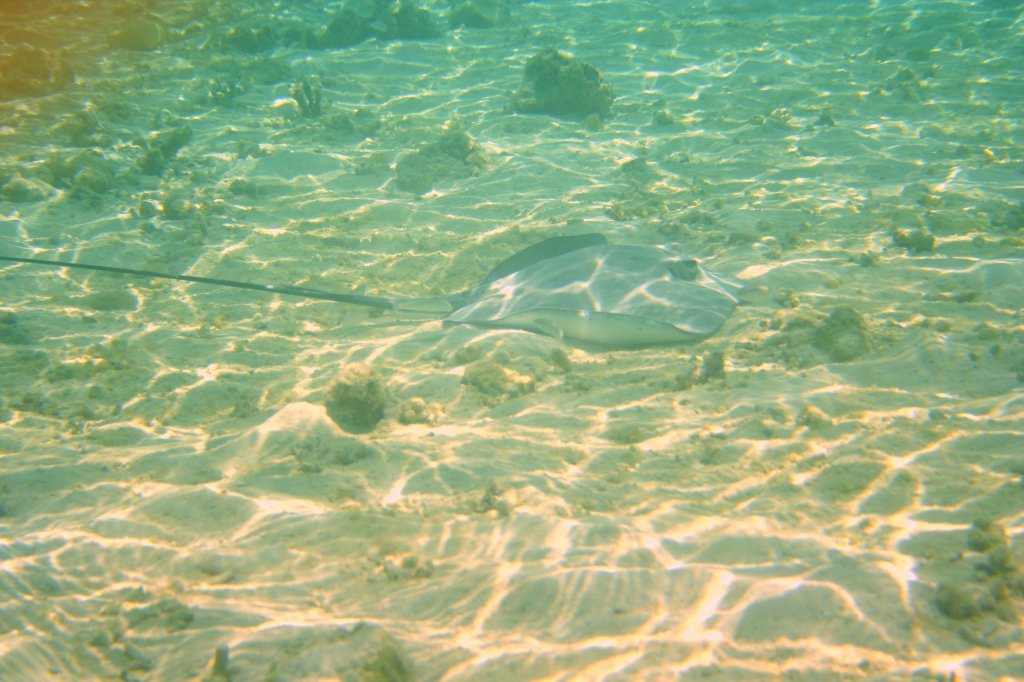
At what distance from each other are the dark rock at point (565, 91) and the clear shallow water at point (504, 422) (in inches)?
58.2

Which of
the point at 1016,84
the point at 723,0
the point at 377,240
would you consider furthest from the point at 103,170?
the point at 723,0

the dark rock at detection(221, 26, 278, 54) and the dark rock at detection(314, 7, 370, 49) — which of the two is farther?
the dark rock at detection(314, 7, 370, 49)

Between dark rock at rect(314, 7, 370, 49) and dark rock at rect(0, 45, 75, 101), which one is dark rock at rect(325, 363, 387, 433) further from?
dark rock at rect(314, 7, 370, 49)

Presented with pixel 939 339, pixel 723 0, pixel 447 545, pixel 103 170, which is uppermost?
pixel 723 0

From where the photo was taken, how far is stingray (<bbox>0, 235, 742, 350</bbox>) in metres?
5.25

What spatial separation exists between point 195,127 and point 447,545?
1238 centimetres

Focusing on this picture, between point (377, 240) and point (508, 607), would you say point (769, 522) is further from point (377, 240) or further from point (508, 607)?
point (377, 240)

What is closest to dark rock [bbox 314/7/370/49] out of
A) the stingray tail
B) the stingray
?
the stingray tail

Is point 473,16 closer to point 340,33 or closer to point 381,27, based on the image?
point 381,27

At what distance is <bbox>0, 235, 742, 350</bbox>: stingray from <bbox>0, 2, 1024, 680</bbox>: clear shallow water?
0.72 feet

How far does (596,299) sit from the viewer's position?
5570 millimetres

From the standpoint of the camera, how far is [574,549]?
3191mm

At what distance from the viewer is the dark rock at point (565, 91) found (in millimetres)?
Answer: 12531

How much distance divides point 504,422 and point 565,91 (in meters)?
10.3
